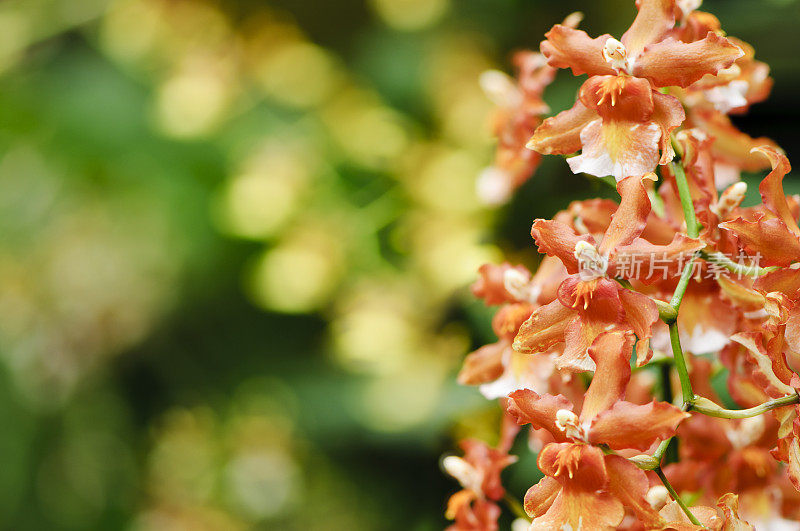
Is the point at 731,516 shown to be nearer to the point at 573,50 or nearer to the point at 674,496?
the point at 674,496

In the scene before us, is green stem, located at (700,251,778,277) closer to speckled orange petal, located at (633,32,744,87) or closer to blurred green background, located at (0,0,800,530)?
speckled orange petal, located at (633,32,744,87)

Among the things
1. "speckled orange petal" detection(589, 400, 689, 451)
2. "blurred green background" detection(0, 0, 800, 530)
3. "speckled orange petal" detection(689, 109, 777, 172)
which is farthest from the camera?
"blurred green background" detection(0, 0, 800, 530)

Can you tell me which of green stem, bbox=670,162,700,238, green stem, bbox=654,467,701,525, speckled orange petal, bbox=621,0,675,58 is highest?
Answer: speckled orange petal, bbox=621,0,675,58

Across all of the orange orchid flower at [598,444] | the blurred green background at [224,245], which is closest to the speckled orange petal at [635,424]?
the orange orchid flower at [598,444]

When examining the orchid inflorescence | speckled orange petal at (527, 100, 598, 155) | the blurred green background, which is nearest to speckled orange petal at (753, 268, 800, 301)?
the orchid inflorescence

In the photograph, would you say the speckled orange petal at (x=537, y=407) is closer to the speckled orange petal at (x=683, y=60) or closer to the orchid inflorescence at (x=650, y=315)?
the orchid inflorescence at (x=650, y=315)

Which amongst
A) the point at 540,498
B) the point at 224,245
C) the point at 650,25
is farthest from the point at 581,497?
the point at 224,245
